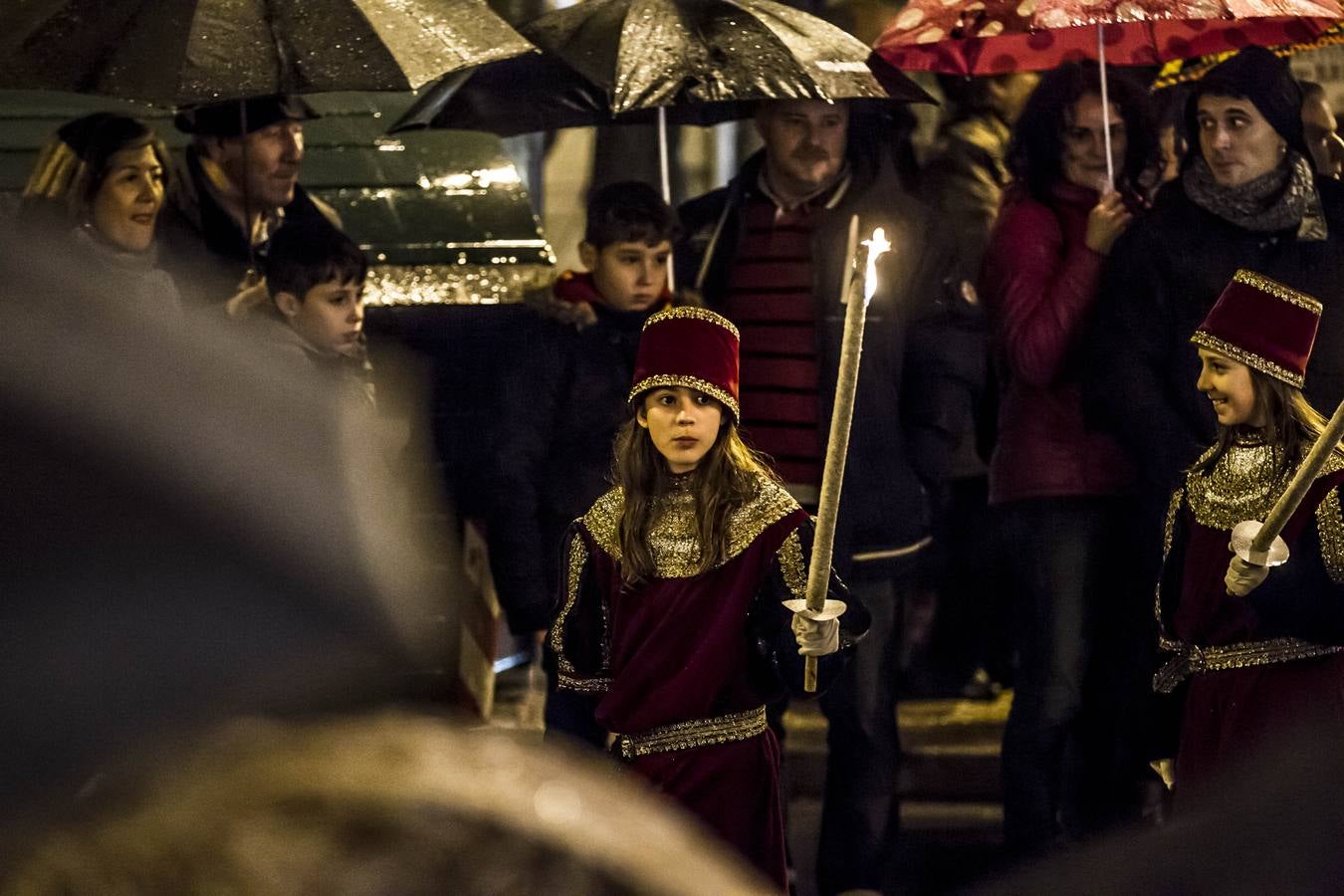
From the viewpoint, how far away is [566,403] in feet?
19.7

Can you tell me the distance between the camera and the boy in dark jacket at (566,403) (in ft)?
19.4

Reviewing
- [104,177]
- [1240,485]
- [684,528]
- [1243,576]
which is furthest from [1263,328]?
[104,177]

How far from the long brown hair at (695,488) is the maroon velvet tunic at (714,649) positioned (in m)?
0.02

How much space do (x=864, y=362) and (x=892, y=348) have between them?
0.10m

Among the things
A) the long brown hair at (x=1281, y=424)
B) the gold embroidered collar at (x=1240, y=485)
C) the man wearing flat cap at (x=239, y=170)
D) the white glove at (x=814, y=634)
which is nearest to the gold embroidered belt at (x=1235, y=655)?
the gold embroidered collar at (x=1240, y=485)

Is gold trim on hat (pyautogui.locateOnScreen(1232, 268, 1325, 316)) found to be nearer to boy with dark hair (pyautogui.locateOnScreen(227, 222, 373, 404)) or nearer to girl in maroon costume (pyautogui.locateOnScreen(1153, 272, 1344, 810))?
girl in maroon costume (pyautogui.locateOnScreen(1153, 272, 1344, 810))

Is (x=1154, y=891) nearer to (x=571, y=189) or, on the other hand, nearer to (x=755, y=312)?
(x=755, y=312)

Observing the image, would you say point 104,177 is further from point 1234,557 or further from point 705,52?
point 1234,557

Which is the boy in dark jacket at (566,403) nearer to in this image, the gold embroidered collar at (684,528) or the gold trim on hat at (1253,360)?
the gold embroidered collar at (684,528)

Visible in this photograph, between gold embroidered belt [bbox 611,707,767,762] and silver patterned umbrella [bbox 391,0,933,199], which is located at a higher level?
silver patterned umbrella [bbox 391,0,933,199]

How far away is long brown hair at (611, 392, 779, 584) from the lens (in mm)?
4723

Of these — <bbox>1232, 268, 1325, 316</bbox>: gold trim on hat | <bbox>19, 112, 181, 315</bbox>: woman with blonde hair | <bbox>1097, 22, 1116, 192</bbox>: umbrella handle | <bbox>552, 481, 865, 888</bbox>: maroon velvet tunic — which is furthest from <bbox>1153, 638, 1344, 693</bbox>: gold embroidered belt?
<bbox>19, 112, 181, 315</bbox>: woman with blonde hair

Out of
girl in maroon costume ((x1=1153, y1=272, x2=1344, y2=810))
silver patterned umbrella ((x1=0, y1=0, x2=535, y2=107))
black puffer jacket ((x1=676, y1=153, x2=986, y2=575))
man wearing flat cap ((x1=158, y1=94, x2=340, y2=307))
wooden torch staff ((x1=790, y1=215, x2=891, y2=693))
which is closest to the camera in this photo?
wooden torch staff ((x1=790, y1=215, x2=891, y2=693))

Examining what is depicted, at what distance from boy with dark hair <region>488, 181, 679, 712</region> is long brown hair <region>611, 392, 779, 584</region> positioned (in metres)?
1.05
